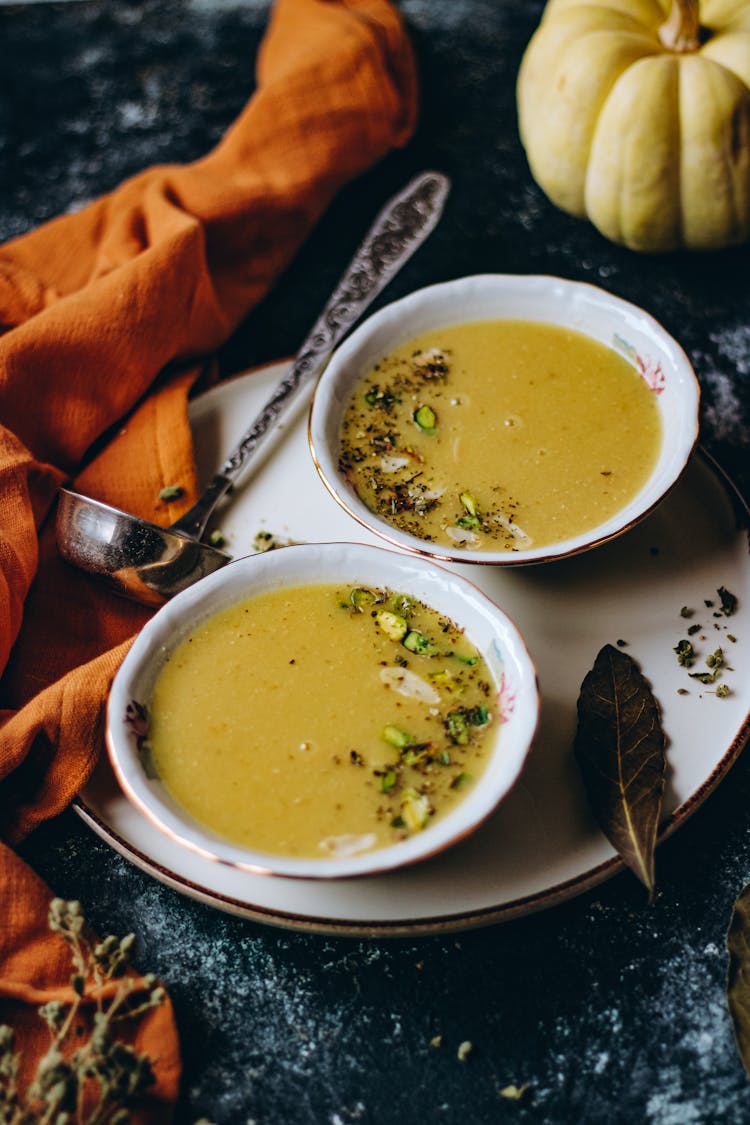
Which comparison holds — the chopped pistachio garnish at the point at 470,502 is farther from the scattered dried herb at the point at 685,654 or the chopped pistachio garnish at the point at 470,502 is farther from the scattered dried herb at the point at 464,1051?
the scattered dried herb at the point at 464,1051

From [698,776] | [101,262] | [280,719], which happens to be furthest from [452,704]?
[101,262]

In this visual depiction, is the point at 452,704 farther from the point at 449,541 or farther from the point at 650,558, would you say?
the point at 650,558

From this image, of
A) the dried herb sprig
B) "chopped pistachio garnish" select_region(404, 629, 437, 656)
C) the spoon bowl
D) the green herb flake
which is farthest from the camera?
the green herb flake

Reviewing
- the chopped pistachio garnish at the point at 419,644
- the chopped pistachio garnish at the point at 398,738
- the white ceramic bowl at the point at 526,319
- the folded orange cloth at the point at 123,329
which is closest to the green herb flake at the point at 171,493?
the folded orange cloth at the point at 123,329

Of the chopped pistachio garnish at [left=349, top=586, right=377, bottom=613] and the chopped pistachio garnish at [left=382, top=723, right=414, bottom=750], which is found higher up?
the chopped pistachio garnish at [left=349, top=586, right=377, bottom=613]

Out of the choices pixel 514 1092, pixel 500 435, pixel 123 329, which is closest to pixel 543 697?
pixel 500 435

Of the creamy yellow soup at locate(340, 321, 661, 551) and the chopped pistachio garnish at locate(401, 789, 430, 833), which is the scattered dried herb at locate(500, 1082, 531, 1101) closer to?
the chopped pistachio garnish at locate(401, 789, 430, 833)

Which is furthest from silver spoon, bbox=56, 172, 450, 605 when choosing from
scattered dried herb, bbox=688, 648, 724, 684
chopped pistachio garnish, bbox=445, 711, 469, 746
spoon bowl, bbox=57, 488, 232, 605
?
scattered dried herb, bbox=688, 648, 724, 684
